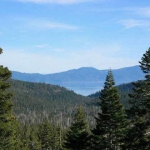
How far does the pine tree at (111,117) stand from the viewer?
29.1m

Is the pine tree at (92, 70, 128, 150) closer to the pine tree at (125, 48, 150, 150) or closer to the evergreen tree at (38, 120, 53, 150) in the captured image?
the pine tree at (125, 48, 150, 150)

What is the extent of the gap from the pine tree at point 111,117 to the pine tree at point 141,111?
25.6 feet

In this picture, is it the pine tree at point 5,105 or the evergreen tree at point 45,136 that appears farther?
the evergreen tree at point 45,136

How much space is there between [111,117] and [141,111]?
8.69 meters

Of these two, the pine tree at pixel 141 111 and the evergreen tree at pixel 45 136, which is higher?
the pine tree at pixel 141 111

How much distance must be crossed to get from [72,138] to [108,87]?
7.41 m

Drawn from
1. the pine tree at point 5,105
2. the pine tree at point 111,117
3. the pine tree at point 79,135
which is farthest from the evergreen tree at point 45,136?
the pine tree at point 5,105

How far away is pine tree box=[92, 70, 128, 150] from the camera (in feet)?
95.5

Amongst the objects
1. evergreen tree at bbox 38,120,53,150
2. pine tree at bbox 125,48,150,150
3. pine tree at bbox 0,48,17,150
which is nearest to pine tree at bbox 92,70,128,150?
pine tree at bbox 125,48,150,150

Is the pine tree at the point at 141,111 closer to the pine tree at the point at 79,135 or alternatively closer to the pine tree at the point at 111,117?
the pine tree at the point at 111,117

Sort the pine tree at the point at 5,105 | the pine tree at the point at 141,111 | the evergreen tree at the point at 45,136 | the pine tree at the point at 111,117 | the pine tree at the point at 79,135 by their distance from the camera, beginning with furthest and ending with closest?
the evergreen tree at the point at 45,136
the pine tree at the point at 79,135
the pine tree at the point at 111,117
the pine tree at the point at 5,105
the pine tree at the point at 141,111

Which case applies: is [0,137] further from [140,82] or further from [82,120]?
[82,120]

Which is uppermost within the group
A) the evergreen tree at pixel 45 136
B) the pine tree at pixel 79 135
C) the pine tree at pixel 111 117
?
the pine tree at pixel 111 117

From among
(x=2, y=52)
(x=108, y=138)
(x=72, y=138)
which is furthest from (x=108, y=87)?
(x=2, y=52)
